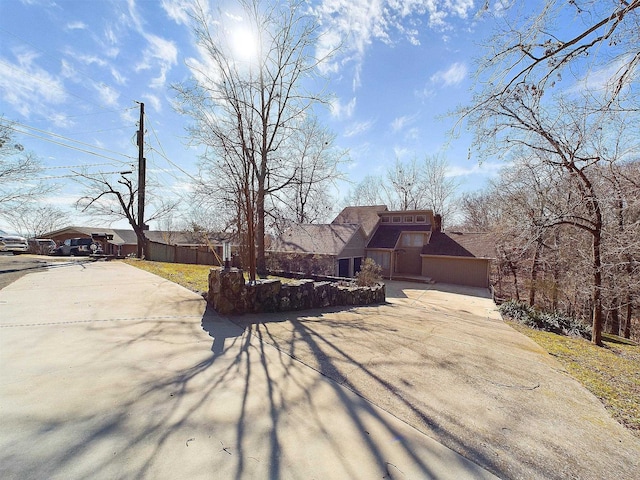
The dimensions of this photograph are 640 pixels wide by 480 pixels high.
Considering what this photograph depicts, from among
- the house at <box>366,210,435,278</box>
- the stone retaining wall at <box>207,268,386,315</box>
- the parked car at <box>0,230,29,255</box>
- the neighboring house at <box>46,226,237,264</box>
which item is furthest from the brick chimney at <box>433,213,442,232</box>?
the parked car at <box>0,230,29,255</box>

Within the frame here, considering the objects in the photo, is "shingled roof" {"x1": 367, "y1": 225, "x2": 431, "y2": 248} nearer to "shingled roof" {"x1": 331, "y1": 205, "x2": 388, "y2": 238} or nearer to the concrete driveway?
"shingled roof" {"x1": 331, "y1": 205, "x2": 388, "y2": 238}

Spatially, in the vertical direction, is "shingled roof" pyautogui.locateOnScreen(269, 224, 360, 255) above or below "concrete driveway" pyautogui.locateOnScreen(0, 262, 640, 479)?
above

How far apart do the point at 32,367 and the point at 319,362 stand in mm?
3180

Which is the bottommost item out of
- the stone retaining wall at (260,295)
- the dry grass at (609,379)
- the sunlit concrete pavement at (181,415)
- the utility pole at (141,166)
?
the dry grass at (609,379)

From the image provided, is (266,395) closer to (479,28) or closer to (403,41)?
(479,28)

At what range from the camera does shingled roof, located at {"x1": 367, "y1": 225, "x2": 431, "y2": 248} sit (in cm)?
2127

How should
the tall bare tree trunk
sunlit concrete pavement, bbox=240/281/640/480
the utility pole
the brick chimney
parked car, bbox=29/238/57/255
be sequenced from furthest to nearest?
the brick chimney < parked car, bbox=29/238/57/255 < the utility pole < the tall bare tree trunk < sunlit concrete pavement, bbox=240/281/640/480

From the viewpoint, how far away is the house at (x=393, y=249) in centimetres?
1852

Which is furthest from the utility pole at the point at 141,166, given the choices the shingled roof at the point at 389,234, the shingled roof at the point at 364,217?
the shingled roof at the point at 389,234

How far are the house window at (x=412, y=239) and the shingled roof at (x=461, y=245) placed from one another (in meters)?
0.64

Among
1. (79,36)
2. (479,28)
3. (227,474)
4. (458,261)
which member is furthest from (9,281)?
(458,261)

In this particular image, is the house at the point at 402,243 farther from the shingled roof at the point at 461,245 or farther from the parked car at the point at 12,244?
the parked car at the point at 12,244

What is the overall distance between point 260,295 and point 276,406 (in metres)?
3.96

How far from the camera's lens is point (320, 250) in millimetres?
18391
